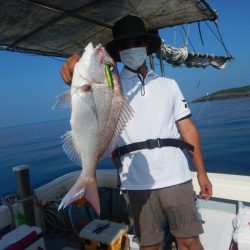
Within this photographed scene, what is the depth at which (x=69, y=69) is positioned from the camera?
227 cm

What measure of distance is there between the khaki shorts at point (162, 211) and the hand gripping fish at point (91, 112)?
94 centimetres

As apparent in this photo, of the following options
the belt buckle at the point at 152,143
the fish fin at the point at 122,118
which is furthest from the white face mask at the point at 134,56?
the fish fin at the point at 122,118

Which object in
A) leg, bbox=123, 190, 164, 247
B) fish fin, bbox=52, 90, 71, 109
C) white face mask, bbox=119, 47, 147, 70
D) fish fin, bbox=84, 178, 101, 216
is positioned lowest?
leg, bbox=123, 190, 164, 247

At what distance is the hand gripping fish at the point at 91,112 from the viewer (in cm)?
214

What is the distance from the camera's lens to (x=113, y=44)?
3072mm

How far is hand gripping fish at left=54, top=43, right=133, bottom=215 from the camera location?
2141mm

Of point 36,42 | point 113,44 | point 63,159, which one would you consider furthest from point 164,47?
point 63,159

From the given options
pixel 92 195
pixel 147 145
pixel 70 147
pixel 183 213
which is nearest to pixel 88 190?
pixel 92 195

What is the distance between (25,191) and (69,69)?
2.93m

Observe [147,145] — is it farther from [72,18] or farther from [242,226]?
[72,18]

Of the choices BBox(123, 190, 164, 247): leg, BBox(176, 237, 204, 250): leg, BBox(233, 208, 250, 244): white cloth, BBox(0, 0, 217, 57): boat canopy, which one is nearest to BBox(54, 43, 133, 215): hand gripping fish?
BBox(123, 190, 164, 247): leg

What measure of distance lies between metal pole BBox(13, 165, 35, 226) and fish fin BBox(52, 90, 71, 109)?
263 centimetres

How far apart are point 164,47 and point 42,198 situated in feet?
17.3

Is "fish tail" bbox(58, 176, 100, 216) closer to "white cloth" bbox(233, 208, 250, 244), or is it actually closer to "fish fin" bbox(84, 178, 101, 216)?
"fish fin" bbox(84, 178, 101, 216)
